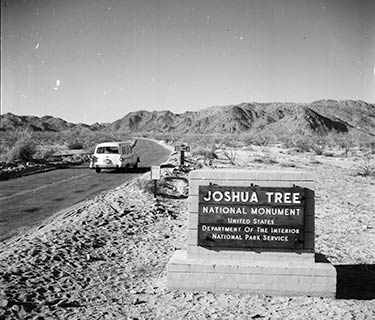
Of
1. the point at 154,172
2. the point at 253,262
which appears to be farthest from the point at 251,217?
the point at 154,172

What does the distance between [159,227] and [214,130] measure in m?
155

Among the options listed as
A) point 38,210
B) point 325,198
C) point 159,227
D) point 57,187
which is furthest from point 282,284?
point 57,187

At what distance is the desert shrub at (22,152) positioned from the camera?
95.8 ft

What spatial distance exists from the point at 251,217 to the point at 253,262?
2.03 ft

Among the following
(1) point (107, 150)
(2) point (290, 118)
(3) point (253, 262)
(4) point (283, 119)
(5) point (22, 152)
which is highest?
(2) point (290, 118)


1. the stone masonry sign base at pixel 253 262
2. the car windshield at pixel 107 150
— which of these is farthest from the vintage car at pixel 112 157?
the stone masonry sign base at pixel 253 262

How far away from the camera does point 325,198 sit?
14344 millimetres

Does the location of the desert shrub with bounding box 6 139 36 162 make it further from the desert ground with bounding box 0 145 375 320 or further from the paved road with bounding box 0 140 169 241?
the desert ground with bounding box 0 145 375 320

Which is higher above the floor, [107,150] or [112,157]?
[107,150]

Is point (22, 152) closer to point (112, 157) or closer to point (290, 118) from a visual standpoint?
point (112, 157)

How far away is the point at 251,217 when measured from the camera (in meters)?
5.88

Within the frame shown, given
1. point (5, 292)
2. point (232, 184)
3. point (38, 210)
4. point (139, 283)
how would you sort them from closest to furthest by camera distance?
point (5, 292) → point (232, 184) → point (139, 283) → point (38, 210)

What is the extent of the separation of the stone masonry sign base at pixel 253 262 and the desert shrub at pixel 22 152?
2577 centimetres

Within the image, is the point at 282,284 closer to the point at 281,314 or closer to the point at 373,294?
the point at 281,314
